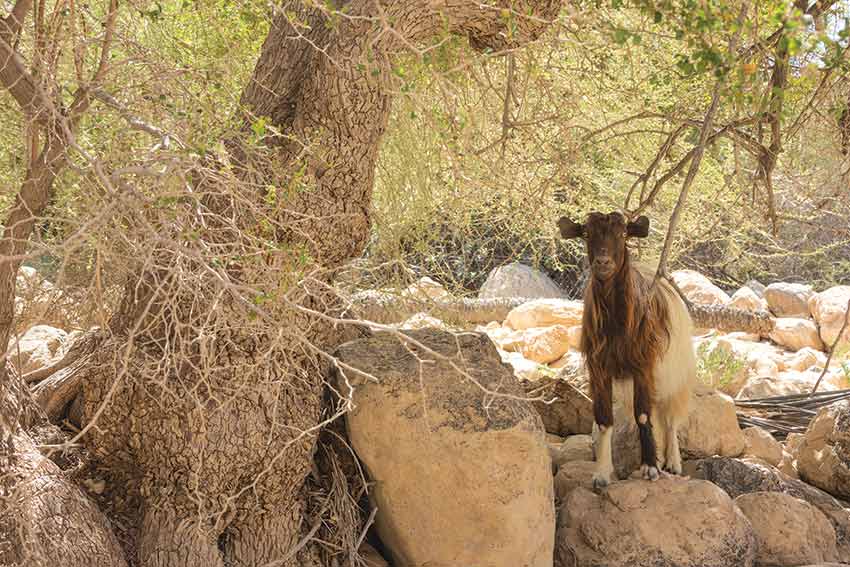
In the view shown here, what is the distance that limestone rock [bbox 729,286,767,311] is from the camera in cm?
1158

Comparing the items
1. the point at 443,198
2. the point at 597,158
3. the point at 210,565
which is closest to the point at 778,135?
the point at 597,158

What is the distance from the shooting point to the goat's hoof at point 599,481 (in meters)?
4.97

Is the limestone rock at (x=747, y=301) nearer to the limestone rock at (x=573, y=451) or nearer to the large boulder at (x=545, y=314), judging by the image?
the large boulder at (x=545, y=314)

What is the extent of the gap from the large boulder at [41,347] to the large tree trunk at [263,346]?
4.48 feet

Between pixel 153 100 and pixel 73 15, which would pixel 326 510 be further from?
pixel 73 15

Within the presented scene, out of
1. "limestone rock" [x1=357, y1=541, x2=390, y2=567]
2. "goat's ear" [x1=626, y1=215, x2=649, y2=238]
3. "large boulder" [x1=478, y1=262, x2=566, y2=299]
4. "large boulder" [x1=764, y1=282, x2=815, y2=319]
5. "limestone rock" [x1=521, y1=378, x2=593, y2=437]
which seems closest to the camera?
"limestone rock" [x1=357, y1=541, x2=390, y2=567]

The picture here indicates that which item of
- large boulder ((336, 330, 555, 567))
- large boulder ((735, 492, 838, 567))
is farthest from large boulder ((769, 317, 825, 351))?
large boulder ((336, 330, 555, 567))

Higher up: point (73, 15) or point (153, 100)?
point (73, 15)

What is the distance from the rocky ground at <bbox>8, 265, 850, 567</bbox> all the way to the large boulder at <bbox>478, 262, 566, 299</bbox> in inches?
252

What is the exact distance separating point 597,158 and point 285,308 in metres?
3.10

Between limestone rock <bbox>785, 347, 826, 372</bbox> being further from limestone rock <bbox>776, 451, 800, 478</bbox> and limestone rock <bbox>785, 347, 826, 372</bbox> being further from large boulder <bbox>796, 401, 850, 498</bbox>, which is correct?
large boulder <bbox>796, 401, 850, 498</bbox>

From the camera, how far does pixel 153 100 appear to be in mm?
3590

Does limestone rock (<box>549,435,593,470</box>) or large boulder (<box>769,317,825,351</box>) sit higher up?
limestone rock (<box>549,435,593,470</box>)

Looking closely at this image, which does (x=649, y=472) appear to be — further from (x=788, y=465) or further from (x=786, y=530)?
(x=788, y=465)
